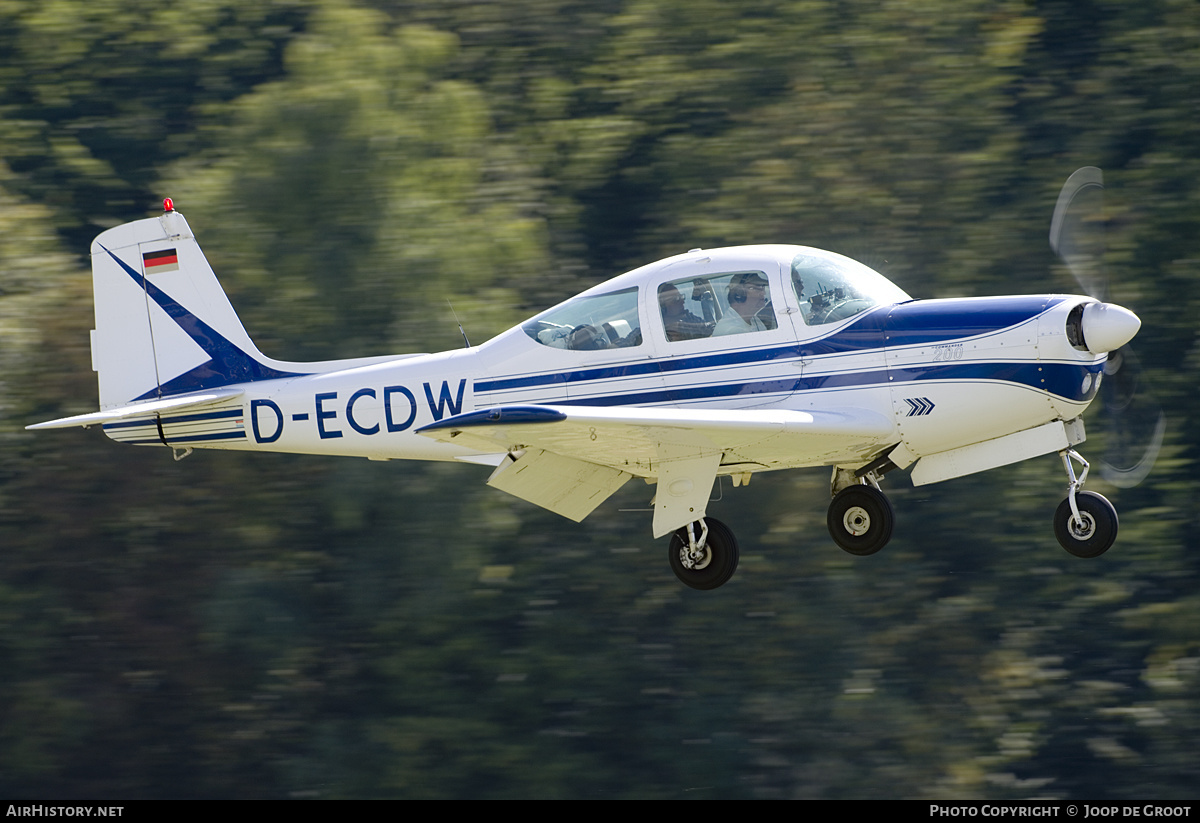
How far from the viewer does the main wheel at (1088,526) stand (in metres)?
8.01

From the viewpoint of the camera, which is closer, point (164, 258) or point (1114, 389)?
point (1114, 389)

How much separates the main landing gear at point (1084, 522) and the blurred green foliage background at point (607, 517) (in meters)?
6.17

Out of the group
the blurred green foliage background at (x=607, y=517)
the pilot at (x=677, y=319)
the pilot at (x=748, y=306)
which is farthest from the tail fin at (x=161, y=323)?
the blurred green foliage background at (x=607, y=517)

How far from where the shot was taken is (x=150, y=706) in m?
17.1

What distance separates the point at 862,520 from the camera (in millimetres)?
8609

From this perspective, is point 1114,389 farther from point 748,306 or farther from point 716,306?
point 716,306

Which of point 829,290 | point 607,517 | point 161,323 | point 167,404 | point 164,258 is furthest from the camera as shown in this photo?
point 607,517

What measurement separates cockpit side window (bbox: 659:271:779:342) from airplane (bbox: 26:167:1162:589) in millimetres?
12

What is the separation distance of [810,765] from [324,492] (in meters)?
5.88

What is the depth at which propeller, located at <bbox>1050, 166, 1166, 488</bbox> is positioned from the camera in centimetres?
838

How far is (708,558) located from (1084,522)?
222 centimetres

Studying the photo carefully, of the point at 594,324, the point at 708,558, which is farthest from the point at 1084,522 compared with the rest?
the point at 594,324

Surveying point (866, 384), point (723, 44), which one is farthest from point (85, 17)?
point (866, 384)

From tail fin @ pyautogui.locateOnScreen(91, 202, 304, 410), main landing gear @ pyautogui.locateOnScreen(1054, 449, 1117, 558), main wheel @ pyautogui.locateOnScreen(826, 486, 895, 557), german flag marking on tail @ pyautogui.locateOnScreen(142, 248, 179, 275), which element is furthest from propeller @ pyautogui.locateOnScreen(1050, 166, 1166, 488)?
german flag marking on tail @ pyautogui.locateOnScreen(142, 248, 179, 275)
